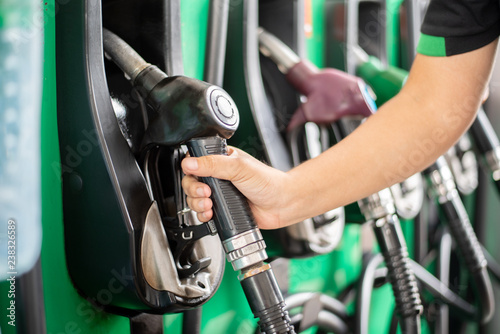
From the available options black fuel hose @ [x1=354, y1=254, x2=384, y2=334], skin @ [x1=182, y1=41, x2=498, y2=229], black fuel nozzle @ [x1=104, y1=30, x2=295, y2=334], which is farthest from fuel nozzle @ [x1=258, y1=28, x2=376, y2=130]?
black fuel hose @ [x1=354, y1=254, x2=384, y2=334]

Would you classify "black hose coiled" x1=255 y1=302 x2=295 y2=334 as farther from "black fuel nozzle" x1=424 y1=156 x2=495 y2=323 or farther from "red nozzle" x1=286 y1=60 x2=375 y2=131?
"black fuel nozzle" x1=424 y1=156 x2=495 y2=323

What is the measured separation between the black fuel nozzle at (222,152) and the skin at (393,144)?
11cm

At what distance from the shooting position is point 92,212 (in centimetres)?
61

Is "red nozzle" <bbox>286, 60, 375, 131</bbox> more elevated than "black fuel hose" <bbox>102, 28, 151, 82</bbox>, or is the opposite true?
"black fuel hose" <bbox>102, 28, 151, 82</bbox>

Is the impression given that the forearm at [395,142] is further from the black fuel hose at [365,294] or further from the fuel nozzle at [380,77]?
the black fuel hose at [365,294]

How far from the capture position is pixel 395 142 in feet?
2.47

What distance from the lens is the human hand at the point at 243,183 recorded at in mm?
568

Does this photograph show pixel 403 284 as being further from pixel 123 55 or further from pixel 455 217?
pixel 123 55

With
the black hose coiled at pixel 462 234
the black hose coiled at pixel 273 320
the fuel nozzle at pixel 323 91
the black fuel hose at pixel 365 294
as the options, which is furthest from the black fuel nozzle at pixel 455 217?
the black hose coiled at pixel 273 320

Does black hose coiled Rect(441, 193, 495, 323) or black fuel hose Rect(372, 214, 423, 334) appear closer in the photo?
black fuel hose Rect(372, 214, 423, 334)

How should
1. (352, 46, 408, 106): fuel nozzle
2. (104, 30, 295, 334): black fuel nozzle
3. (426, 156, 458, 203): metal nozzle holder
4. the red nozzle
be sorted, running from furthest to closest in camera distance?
(426, 156, 458, 203): metal nozzle holder < (352, 46, 408, 106): fuel nozzle < the red nozzle < (104, 30, 295, 334): black fuel nozzle

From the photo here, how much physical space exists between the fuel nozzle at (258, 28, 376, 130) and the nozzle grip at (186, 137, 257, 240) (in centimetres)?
36

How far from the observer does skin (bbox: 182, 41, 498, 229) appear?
71cm

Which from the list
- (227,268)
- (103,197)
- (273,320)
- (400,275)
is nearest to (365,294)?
(400,275)
